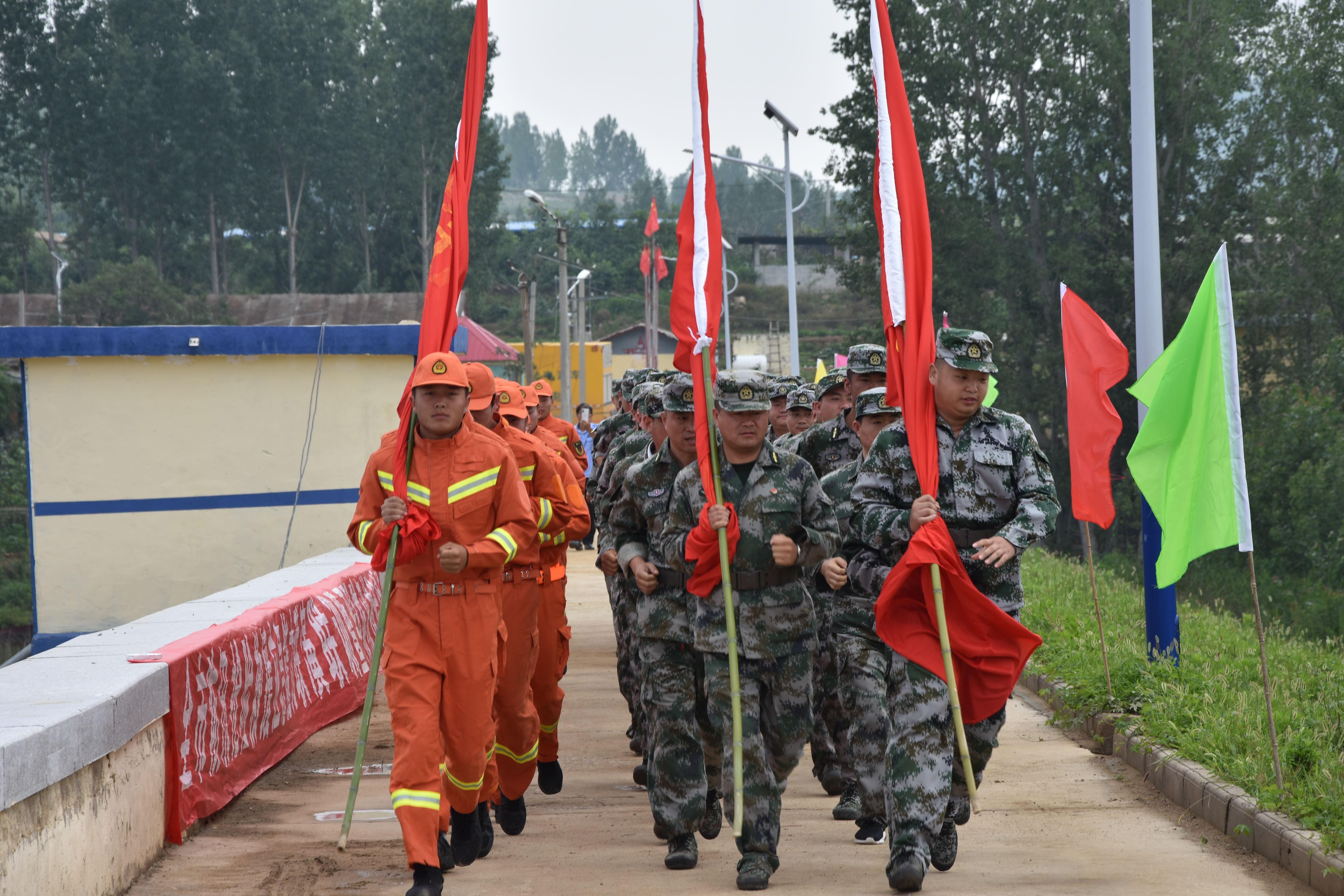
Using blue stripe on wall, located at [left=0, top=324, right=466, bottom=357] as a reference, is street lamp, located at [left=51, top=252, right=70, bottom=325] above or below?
above

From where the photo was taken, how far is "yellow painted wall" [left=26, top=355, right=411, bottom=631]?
1591cm

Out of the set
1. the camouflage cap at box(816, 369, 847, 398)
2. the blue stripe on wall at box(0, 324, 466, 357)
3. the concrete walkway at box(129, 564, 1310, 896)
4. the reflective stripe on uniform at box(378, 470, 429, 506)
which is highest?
the blue stripe on wall at box(0, 324, 466, 357)

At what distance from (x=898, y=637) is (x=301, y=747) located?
498 centimetres

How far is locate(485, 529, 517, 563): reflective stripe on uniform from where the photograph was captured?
19.6ft

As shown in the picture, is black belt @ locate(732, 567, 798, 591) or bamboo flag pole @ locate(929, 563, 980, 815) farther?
black belt @ locate(732, 567, 798, 591)

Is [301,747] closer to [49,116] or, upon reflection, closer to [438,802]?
[438,802]

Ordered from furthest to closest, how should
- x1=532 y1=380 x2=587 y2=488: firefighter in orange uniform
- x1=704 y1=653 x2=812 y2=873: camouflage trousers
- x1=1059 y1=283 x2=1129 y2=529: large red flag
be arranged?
x1=532 y1=380 x2=587 y2=488: firefighter in orange uniform → x1=1059 y1=283 x2=1129 y2=529: large red flag → x1=704 y1=653 x2=812 y2=873: camouflage trousers

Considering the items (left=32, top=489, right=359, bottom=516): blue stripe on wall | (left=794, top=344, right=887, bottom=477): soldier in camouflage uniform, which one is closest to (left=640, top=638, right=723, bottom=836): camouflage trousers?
(left=794, top=344, right=887, bottom=477): soldier in camouflage uniform

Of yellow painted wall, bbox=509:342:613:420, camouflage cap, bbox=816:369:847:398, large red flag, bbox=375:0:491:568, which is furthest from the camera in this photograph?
yellow painted wall, bbox=509:342:613:420

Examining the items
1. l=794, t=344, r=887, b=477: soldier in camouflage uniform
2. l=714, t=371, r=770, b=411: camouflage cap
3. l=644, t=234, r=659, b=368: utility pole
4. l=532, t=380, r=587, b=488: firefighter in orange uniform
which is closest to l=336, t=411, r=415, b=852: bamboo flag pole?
l=714, t=371, r=770, b=411: camouflage cap

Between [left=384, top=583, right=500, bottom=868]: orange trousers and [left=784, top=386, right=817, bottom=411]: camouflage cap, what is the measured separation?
4.09 m

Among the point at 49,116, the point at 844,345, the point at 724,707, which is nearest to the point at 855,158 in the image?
the point at 844,345

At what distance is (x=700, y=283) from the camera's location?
21.2 feet

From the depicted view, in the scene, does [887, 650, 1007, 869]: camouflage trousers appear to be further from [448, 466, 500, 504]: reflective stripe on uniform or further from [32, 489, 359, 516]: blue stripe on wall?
[32, 489, 359, 516]: blue stripe on wall
